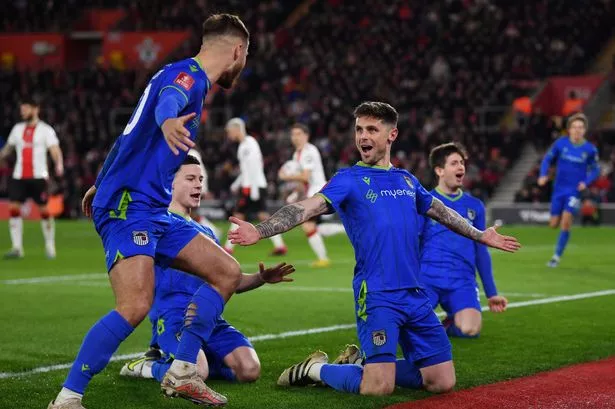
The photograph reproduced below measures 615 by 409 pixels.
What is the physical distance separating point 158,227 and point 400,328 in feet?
5.63

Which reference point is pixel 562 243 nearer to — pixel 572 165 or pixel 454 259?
pixel 572 165

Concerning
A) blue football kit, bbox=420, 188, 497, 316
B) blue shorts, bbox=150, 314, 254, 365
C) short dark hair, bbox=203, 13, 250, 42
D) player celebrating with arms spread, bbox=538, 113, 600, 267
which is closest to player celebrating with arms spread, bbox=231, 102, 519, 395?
blue shorts, bbox=150, 314, 254, 365

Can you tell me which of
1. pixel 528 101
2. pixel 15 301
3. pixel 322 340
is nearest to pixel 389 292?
pixel 322 340

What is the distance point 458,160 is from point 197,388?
4003mm

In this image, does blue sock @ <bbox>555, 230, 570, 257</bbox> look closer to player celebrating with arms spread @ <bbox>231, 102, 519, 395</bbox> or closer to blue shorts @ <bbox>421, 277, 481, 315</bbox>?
blue shorts @ <bbox>421, 277, 481, 315</bbox>

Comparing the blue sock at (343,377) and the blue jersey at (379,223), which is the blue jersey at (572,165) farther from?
the blue sock at (343,377)

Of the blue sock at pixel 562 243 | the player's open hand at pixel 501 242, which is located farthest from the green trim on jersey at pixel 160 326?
the blue sock at pixel 562 243

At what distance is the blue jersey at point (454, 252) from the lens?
9180 mm

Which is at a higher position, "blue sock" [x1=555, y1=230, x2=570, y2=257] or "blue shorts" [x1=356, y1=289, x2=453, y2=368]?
"blue shorts" [x1=356, y1=289, x2=453, y2=368]

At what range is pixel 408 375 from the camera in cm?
669

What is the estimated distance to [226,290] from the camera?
6.06 m

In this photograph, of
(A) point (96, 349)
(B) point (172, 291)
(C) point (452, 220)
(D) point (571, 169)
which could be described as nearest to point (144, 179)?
(A) point (96, 349)

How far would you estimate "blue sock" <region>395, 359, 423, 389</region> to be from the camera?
6.65 m

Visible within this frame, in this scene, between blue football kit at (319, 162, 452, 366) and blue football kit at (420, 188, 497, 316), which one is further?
blue football kit at (420, 188, 497, 316)
